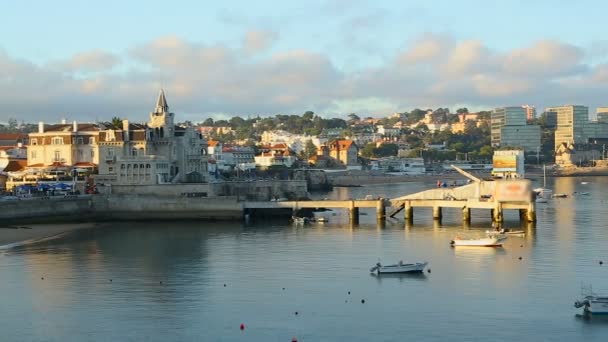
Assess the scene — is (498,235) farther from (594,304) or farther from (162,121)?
(162,121)

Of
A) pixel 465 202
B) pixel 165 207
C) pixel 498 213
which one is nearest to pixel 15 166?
pixel 165 207

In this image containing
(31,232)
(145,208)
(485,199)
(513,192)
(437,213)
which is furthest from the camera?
(145,208)

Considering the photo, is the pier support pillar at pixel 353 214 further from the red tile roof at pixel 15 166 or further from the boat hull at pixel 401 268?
the red tile roof at pixel 15 166

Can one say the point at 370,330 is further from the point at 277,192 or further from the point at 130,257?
the point at 277,192

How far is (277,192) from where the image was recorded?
123 meters

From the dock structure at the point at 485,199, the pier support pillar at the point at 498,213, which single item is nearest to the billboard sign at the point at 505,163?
the dock structure at the point at 485,199

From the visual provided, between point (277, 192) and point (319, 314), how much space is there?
7724 centimetres

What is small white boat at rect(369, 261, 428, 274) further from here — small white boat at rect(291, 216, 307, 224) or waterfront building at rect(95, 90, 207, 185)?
waterfront building at rect(95, 90, 207, 185)

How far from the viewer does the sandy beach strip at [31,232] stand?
76625mm

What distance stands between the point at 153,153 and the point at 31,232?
34.5 meters

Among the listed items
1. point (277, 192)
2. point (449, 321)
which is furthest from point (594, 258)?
point (277, 192)

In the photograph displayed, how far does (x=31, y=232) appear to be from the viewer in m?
83.2

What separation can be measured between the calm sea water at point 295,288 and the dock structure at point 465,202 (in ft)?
29.0

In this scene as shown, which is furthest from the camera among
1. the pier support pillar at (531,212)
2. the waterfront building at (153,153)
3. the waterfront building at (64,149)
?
the waterfront building at (64,149)
